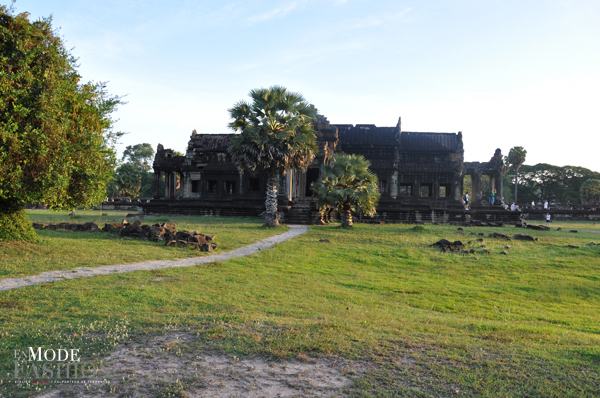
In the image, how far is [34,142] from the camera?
32.1 ft

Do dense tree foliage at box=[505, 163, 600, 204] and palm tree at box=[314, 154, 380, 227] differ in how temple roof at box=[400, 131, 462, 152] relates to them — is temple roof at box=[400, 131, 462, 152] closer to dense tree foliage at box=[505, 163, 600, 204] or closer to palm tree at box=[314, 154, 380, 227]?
palm tree at box=[314, 154, 380, 227]

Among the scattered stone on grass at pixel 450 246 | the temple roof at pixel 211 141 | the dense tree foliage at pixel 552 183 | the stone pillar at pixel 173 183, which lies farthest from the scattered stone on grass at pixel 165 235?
the dense tree foliage at pixel 552 183

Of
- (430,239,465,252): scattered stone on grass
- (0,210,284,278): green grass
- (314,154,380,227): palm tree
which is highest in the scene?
(314,154,380,227): palm tree

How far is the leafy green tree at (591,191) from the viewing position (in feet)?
169

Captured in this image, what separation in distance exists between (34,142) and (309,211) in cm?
1823

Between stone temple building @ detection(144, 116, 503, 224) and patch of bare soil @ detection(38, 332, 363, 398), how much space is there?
2537cm

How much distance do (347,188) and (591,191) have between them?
154 ft

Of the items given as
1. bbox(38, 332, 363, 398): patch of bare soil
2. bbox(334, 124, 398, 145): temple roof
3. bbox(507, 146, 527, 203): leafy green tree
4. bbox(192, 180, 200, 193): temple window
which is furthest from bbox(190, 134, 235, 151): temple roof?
bbox(507, 146, 527, 203): leafy green tree

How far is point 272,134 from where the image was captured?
21203 mm

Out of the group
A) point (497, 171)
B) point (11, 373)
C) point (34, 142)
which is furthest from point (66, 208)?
point (497, 171)

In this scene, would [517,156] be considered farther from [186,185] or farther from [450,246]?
[450,246]

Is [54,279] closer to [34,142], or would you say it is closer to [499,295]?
[34,142]

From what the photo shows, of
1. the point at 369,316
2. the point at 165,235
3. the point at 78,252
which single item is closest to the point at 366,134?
the point at 165,235

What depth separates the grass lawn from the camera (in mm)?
3904
